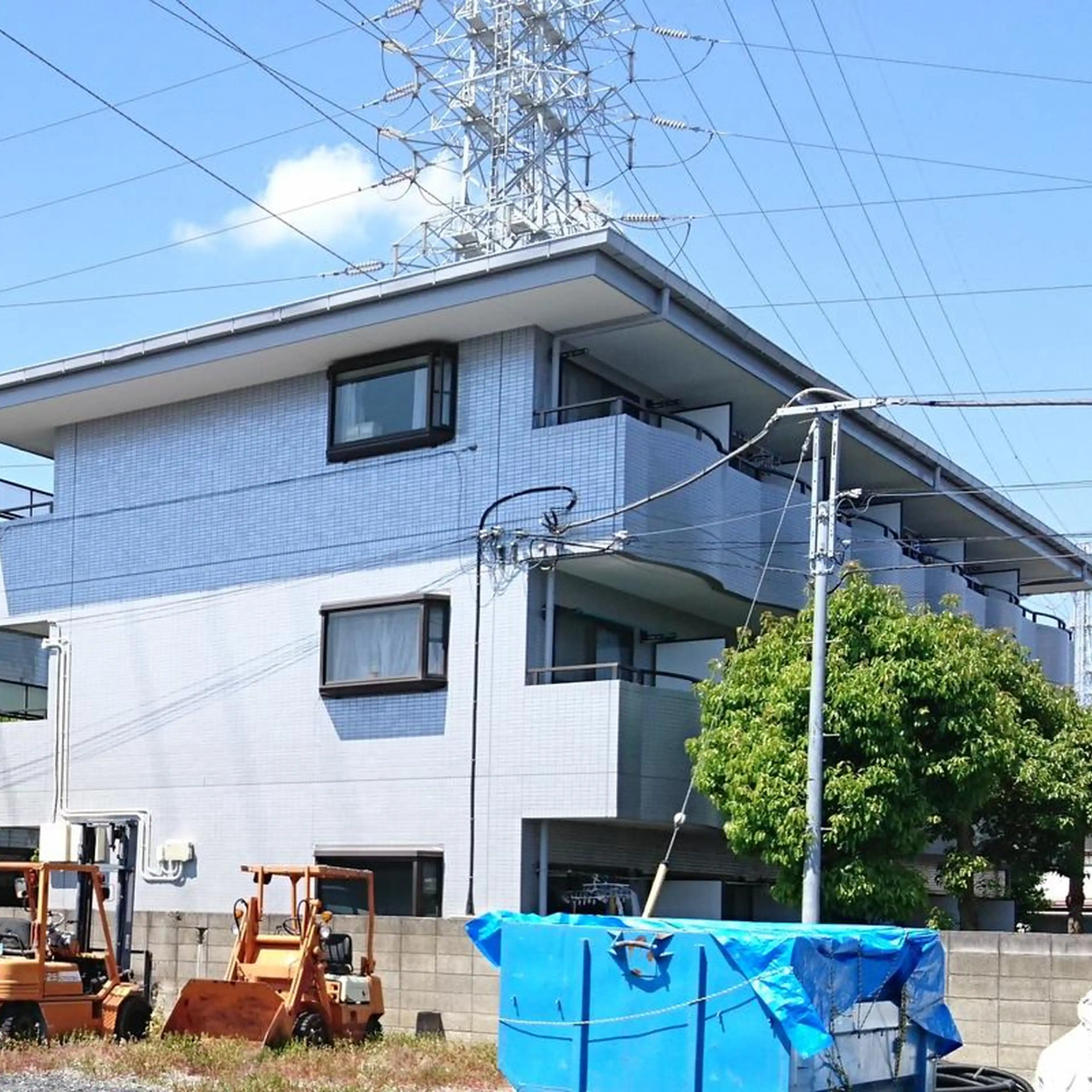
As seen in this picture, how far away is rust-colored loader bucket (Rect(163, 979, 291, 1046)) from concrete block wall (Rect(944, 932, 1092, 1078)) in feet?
21.0

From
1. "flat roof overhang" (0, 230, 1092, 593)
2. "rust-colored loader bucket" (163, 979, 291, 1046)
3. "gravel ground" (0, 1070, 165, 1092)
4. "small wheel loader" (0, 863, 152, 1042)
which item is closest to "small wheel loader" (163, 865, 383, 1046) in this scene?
"rust-colored loader bucket" (163, 979, 291, 1046)

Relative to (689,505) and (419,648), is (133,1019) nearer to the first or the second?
(419,648)

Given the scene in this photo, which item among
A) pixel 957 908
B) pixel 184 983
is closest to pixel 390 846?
pixel 184 983

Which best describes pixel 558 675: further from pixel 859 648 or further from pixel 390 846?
pixel 859 648

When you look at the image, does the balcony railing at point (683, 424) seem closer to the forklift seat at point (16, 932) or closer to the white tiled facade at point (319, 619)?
the white tiled facade at point (319, 619)

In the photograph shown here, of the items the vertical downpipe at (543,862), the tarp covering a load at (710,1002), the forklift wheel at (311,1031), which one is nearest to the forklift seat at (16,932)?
the forklift wheel at (311,1031)

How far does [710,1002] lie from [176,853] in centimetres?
1264

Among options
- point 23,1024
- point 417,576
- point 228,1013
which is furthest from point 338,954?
point 417,576

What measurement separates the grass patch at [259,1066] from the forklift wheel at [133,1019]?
0.38 m

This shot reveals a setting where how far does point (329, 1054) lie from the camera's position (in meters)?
15.2

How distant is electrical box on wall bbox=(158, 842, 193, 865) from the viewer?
71.4 feet

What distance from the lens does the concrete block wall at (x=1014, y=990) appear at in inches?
554

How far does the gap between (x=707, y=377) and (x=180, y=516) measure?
25.3ft

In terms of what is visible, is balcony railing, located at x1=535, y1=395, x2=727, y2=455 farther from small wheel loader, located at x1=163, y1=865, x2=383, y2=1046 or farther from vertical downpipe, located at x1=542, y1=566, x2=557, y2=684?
small wheel loader, located at x1=163, y1=865, x2=383, y2=1046
